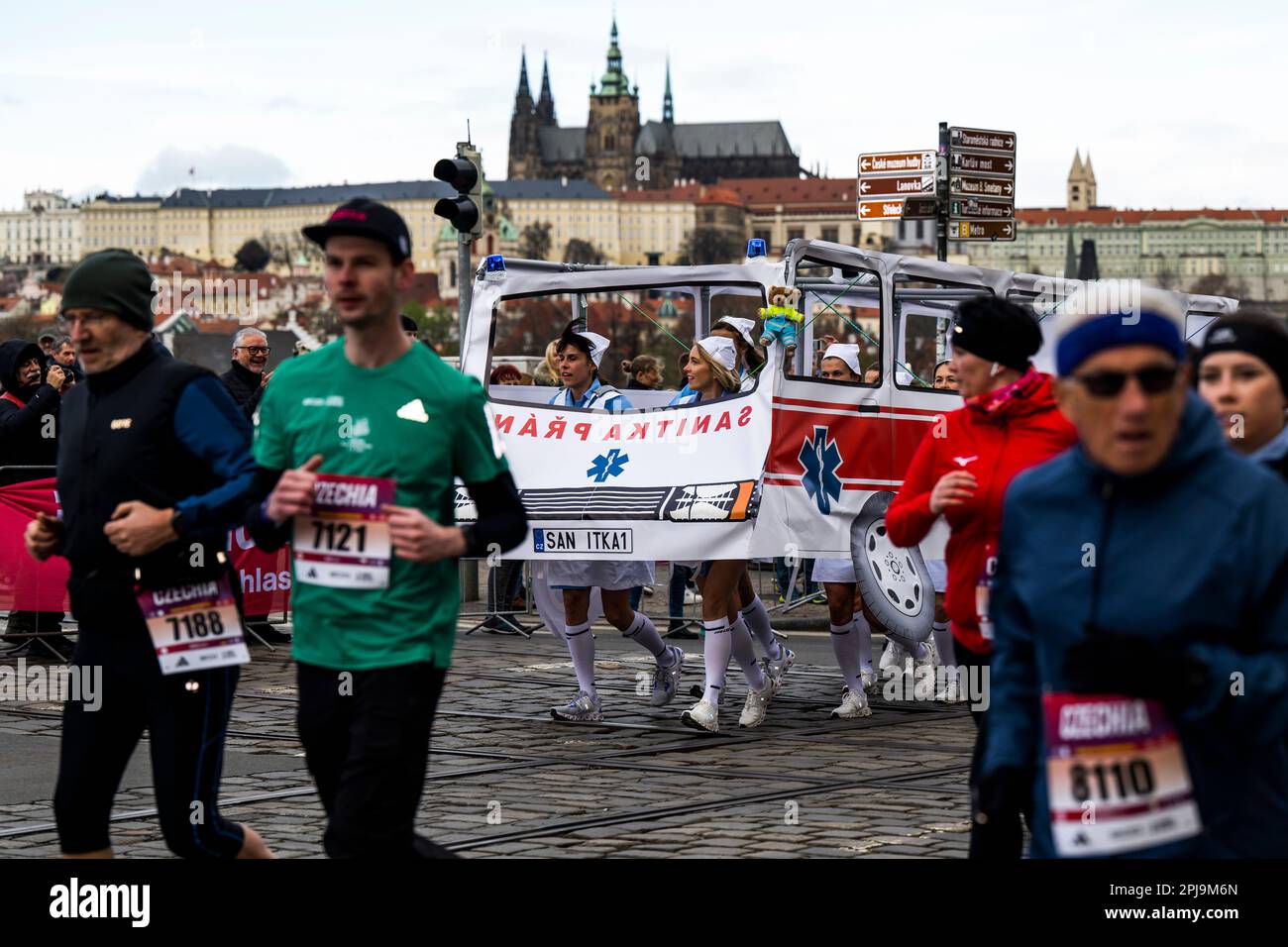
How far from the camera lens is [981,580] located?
246 inches

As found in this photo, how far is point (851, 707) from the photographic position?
444 inches

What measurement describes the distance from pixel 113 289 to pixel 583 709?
5.86 meters

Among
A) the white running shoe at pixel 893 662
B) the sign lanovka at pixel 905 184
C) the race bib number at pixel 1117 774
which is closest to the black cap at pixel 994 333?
the race bib number at pixel 1117 774

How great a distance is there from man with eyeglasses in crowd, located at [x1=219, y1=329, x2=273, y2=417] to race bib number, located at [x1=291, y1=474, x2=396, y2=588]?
9512mm

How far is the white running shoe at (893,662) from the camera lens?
42.5 ft

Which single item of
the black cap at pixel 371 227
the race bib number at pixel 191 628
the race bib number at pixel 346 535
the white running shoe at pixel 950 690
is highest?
the black cap at pixel 371 227

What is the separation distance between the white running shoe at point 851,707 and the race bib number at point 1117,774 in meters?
7.59

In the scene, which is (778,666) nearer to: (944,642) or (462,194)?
(944,642)

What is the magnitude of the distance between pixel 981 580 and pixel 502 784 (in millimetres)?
3215

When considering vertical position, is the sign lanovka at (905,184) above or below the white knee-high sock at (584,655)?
above

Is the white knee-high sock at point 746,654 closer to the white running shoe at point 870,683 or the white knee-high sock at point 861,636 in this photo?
the white knee-high sock at point 861,636

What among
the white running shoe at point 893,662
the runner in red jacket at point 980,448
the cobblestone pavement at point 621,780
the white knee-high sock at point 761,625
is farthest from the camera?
the white running shoe at point 893,662

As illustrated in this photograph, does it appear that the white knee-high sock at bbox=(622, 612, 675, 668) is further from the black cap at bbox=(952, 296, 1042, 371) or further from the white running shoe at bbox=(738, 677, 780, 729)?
the black cap at bbox=(952, 296, 1042, 371)

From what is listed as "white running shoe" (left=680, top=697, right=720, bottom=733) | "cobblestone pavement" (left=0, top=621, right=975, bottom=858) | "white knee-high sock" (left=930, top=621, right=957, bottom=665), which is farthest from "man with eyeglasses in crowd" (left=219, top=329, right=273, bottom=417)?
"white knee-high sock" (left=930, top=621, right=957, bottom=665)
